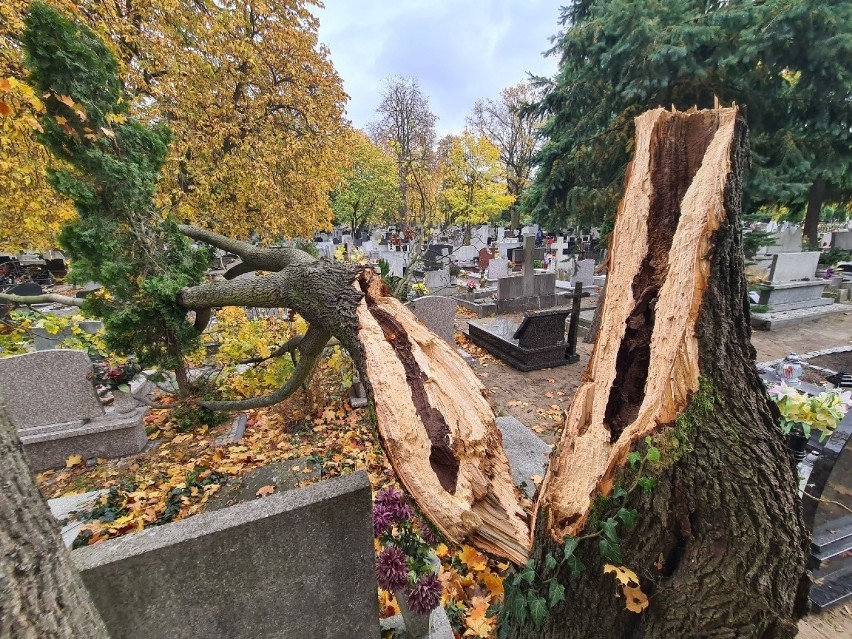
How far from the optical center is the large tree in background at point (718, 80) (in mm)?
6848

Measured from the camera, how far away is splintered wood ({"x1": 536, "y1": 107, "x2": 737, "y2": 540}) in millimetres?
1045

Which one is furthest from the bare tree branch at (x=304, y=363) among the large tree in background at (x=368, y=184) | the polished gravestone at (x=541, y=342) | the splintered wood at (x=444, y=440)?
Answer: the large tree in background at (x=368, y=184)

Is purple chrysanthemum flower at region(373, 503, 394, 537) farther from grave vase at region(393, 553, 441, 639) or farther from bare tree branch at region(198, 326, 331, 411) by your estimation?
bare tree branch at region(198, 326, 331, 411)

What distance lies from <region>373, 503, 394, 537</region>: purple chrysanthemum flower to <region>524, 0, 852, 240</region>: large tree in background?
733 cm

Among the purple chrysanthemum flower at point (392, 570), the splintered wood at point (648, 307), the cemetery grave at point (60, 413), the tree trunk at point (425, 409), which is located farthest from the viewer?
the cemetery grave at point (60, 413)

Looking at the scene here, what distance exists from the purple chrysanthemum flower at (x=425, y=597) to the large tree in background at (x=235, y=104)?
290 inches

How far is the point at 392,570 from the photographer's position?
1.90m

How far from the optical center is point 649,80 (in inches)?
289

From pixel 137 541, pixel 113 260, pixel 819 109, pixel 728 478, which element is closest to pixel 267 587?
pixel 137 541

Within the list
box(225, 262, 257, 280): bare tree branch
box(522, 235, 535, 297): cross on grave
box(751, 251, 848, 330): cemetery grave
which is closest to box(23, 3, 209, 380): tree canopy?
box(225, 262, 257, 280): bare tree branch

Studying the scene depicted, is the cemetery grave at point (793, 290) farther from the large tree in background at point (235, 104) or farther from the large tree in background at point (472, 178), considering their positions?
the large tree in background at point (472, 178)

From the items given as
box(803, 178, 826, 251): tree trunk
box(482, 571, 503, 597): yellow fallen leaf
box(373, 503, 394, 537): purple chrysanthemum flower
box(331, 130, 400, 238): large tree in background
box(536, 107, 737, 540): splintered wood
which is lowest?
box(482, 571, 503, 597): yellow fallen leaf

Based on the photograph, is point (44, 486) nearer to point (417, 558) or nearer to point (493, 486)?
point (417, 558)

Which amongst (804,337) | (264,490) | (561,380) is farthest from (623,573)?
(804,337)
